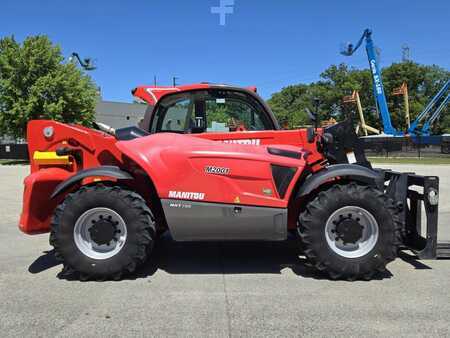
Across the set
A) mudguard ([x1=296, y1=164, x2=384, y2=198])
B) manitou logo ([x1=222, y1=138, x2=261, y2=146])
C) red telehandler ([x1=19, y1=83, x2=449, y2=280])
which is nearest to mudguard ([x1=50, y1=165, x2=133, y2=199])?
red telehandler ([x1=19, y1=83, x2=449, y2=280])

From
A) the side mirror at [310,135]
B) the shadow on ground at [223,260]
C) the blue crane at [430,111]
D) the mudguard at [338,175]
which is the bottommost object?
the shadow on ground at [223,260]

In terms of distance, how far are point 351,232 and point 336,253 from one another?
0.28 meters

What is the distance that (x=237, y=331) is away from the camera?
3.47 metres

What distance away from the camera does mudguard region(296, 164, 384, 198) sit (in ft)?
15.4

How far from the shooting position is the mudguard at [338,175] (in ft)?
15.4

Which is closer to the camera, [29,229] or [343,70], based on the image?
[29,229]

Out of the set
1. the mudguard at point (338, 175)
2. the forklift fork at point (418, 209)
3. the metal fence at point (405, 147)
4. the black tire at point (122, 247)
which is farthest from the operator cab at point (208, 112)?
the metal fence at point (405, 147)

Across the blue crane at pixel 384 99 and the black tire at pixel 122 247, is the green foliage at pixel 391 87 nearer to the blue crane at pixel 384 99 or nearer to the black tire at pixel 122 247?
the blue crane at pixel 384 99

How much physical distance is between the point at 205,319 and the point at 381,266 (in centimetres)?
208

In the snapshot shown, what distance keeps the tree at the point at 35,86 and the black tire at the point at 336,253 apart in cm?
2910

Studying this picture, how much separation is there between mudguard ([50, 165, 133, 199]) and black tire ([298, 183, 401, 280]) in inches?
80.7

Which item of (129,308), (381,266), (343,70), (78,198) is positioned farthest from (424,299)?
(343,70)

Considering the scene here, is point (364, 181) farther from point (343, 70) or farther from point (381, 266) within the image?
point (343, 70)

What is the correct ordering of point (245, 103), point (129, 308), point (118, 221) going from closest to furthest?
point (129, 308), point (118, 221), point (245, 103)
